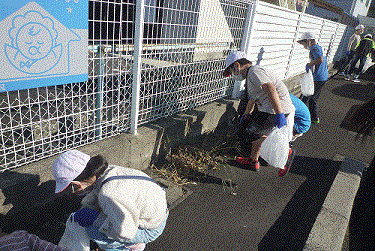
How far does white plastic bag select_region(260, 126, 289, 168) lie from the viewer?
3.50 metres

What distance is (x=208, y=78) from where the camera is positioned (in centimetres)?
476

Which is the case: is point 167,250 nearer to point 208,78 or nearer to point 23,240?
point 23,240

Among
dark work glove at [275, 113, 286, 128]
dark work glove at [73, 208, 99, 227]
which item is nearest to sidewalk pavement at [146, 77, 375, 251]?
dark work glove at [73, 208, 99, 227]

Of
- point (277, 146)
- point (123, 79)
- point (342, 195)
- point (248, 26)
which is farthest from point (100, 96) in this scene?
point (248, 26)

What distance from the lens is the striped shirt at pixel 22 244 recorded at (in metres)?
1.75

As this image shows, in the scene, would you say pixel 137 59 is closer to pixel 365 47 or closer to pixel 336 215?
pixel 336 215

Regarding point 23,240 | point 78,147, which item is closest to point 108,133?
point 78,147

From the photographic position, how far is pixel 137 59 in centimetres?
310

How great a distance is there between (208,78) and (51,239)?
3.27 meters

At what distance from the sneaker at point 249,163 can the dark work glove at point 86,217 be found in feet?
8.64

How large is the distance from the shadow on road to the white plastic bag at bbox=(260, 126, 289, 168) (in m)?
0.50

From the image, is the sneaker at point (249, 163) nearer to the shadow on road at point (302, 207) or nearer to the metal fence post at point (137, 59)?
the shadow on road at point (302, 207)

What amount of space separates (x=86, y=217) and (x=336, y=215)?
2.48m

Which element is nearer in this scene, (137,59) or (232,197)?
(137,59)
